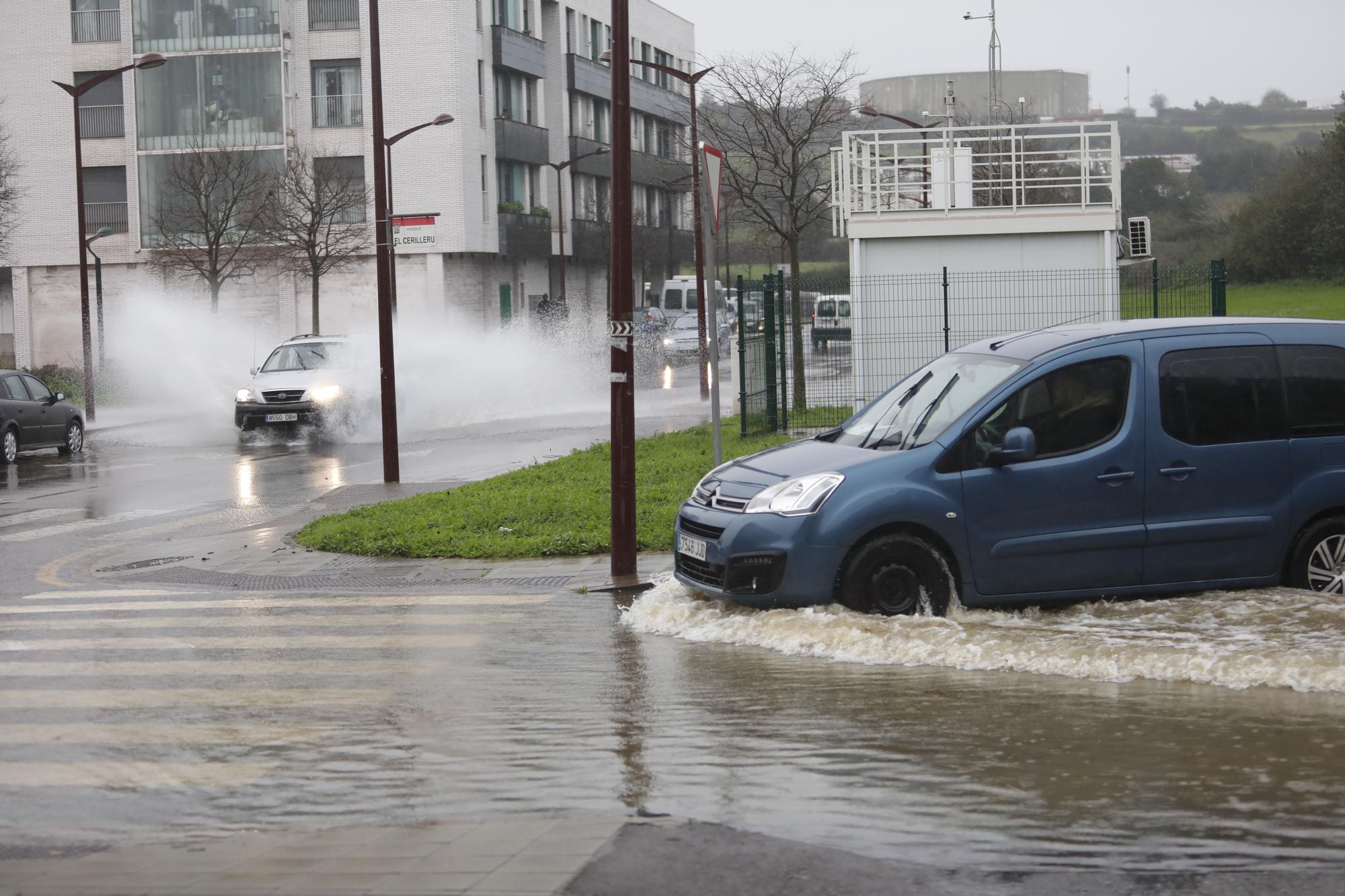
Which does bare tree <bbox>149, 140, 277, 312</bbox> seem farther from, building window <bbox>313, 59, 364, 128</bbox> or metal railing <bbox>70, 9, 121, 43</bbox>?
metal railing <bbox>70, 9, 121, 43</bbox>

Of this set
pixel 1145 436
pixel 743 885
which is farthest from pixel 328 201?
pixel 743 885

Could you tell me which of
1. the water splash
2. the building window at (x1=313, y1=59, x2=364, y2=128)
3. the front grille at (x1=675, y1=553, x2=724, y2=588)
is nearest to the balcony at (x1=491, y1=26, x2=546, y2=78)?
the building window at (x1=313, y1=59, x2=364, y2=128)

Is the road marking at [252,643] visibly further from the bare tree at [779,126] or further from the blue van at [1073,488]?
the bare tree at [779,126]

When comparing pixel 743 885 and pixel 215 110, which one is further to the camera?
pixel 215 110

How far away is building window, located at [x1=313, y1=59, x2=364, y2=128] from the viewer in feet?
185

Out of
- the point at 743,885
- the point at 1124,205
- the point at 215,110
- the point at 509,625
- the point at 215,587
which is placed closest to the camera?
the point at 743,885

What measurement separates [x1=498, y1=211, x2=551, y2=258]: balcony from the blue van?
52.4 meters

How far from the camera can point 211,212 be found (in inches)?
1991

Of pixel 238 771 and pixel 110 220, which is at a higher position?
pixel 110 220

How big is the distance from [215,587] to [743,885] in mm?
8404

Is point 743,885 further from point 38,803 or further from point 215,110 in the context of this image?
point 215,110

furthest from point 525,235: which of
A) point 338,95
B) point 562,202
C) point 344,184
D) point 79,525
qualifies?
point 79,525

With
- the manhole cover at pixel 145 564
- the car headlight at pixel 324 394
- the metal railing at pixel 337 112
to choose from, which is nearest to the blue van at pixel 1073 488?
the manhole cover at pixel 145 564

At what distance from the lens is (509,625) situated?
9758mm
